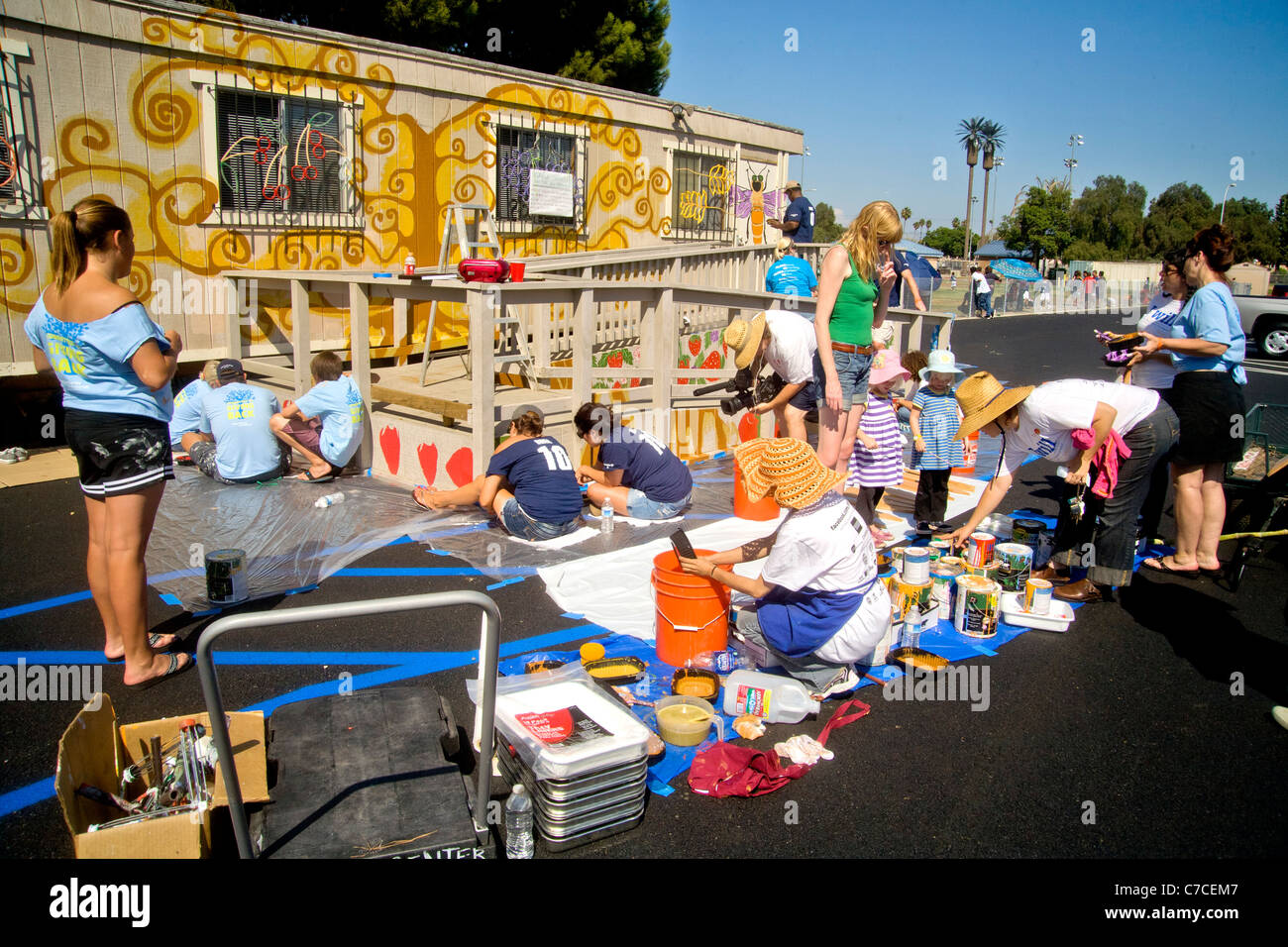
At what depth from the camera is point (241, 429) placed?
685 cm

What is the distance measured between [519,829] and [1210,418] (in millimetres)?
4824

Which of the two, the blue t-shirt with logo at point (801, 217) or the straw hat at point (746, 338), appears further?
the blue t-shirt with logo at point (801, 217)

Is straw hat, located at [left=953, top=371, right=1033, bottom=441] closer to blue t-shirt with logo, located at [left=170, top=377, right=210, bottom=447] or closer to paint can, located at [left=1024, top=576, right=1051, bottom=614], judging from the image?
paint can, located at [left=1024, top=576, right=1051, bottom=614]

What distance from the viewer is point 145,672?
3967mm

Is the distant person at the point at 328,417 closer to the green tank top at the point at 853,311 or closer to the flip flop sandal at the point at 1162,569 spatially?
the green tank top at the point at 853,311

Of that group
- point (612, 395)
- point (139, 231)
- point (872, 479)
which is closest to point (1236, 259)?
point (872, 479)

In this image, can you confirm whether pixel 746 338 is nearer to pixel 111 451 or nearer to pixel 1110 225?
pixel 111 451

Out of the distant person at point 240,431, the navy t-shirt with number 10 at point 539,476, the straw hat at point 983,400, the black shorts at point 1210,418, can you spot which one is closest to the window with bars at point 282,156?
the distant person at point 240,431

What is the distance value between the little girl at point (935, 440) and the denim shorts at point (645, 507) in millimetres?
1840

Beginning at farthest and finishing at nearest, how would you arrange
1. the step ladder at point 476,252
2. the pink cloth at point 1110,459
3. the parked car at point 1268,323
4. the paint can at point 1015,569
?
the parked car at point 1268,323
the step ladder at point 476,252
the paint can at point 1015,569
the pink cloth at point 1110,459

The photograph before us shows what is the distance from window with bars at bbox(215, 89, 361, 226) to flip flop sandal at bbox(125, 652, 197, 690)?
633 cm

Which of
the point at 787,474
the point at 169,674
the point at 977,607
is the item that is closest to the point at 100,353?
the point at 169,674

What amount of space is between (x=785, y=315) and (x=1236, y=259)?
2.77 meters

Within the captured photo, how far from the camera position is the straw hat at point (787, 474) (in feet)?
12.7
